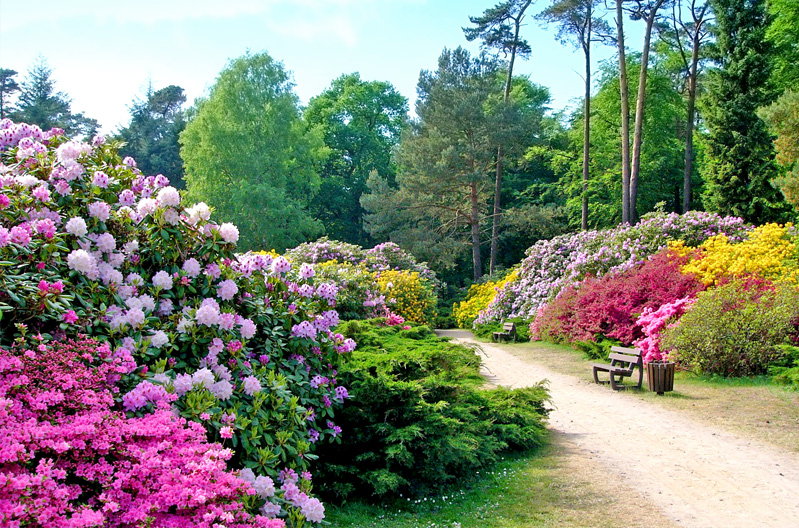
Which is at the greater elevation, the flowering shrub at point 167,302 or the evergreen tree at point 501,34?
the evergreen tree at point 501,34

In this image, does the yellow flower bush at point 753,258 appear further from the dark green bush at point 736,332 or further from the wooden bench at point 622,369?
the wooden bench at point 622,369

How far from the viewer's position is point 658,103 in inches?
1081

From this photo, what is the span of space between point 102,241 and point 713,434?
5.83 meters

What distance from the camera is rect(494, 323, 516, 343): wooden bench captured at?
603 inches

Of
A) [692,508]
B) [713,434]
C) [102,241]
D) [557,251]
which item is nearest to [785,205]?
[557,251]

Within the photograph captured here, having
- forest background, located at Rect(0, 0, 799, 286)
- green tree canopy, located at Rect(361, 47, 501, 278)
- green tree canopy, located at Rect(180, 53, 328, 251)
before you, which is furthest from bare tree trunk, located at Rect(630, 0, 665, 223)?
green tree canopy, located at Rect(180, 53, 328, 251)

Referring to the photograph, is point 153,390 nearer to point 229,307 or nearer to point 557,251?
point 229,307

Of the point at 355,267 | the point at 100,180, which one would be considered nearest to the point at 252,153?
the point at 355,267

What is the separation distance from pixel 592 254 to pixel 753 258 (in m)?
4.94

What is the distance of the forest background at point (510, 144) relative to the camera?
20172 millimetres

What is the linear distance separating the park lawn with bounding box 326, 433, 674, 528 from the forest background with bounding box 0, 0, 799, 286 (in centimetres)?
1737

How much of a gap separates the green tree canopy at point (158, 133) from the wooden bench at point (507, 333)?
24.3 m

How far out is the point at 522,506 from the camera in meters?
4.36

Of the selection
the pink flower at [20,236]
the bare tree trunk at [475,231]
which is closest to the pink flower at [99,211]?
the pink flower at [20,236]
